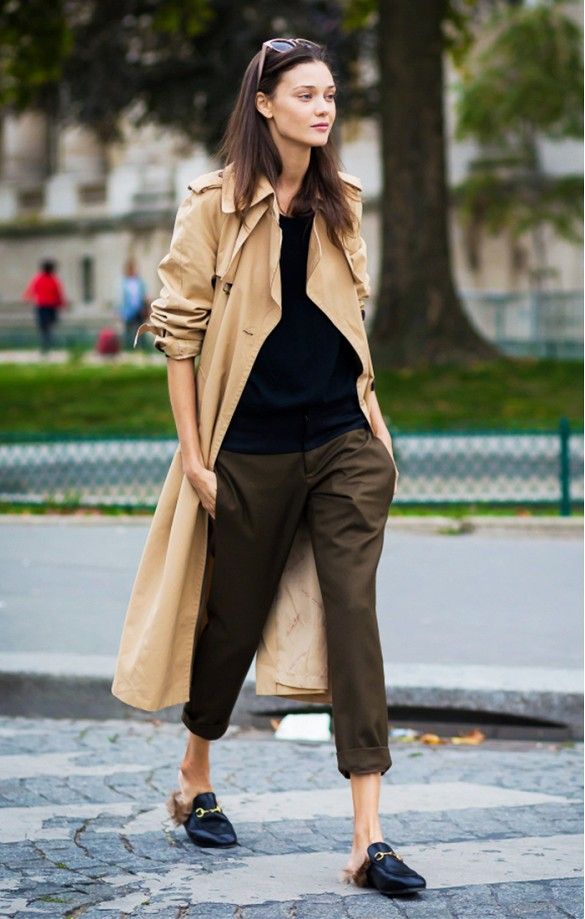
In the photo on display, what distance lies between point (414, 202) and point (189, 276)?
1552 centimetres

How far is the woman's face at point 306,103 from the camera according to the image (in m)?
4.56

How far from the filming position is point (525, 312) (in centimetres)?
3075

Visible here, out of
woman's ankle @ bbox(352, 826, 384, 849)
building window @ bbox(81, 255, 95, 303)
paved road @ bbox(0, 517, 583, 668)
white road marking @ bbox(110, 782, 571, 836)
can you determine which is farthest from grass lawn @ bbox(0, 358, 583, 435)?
building window @ bbox(81, 255, 95, 303)

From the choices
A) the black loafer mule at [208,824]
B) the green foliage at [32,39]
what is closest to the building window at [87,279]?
the green foliage at [32,39]

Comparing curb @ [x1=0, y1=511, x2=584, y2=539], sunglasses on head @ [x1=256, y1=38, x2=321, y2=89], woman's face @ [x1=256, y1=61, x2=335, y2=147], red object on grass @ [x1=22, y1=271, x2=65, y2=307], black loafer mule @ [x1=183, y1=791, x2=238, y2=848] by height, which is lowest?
curb @ [x1=0, y1=511, x2=584, y2=539]

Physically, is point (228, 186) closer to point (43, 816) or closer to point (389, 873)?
point (389, 873)

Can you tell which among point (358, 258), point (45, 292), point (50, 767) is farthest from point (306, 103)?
point (45, 292)

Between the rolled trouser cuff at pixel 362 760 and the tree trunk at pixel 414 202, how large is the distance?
49.5ft

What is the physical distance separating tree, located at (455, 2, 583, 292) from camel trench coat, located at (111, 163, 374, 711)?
2814 cm

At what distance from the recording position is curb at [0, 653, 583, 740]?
6.95m

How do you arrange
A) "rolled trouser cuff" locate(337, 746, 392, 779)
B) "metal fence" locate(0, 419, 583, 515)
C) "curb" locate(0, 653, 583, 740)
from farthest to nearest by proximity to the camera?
"metal fence" locate(0, 419, 583, 515)
"curb" locate(0, 653, 583, 740)
"rolled trouser cuff" locate(337, 746, 392, 779)

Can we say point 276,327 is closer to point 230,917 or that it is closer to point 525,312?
point 230,917

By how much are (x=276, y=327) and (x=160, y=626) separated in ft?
2.67

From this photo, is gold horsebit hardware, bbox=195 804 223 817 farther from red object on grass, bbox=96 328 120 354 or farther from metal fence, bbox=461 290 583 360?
red object on grass, bbox=96 328 120 354
